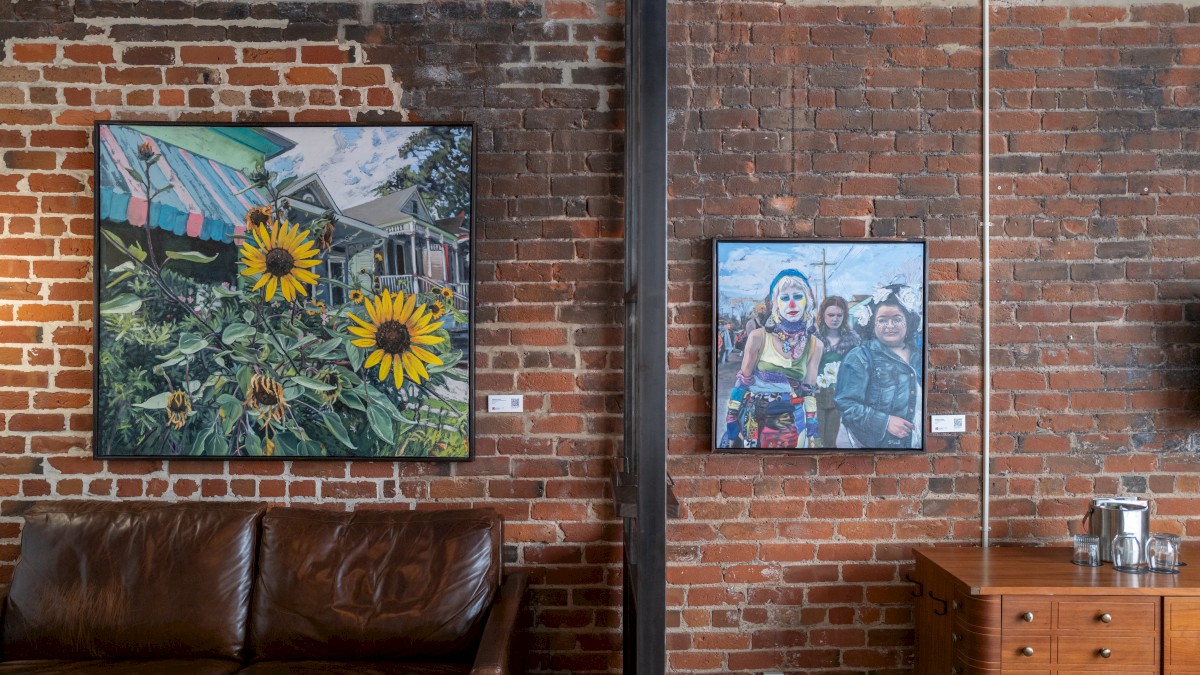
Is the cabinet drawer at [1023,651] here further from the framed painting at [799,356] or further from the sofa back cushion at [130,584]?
the sofa back cushion at [130,584]

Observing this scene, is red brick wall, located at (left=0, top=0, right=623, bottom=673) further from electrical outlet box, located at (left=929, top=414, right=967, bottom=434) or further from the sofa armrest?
electrical outlet box, located at (left=929, top=414, right=967, bottom=434)

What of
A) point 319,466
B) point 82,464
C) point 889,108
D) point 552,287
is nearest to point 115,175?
point 82,464

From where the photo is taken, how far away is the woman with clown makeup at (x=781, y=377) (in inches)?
107

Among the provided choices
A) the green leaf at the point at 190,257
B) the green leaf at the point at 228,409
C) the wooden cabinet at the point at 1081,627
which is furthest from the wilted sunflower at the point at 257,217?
the wooden cabinet at the point at 1081,627

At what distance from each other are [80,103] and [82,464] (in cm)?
137

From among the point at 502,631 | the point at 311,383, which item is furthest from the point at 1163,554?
the point at 311,383

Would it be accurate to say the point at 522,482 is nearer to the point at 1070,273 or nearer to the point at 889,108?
the point at 889,108

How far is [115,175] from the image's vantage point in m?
2.71

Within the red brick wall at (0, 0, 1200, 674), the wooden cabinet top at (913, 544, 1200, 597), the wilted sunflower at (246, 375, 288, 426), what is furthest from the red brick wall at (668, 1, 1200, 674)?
the wilted sunflower at (246, 375, 288, 426)

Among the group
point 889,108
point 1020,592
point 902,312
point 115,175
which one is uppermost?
point 889,108

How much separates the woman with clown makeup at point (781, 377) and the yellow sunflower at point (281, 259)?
5.46ft

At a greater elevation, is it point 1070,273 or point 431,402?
point 1070,273

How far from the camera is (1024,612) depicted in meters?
2.23

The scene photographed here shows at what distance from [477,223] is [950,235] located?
1.80 metres
